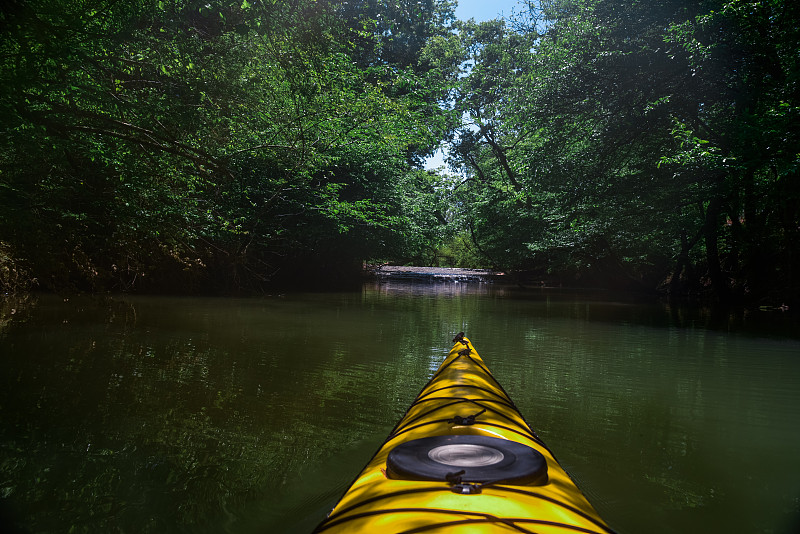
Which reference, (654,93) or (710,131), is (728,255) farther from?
(654,93)

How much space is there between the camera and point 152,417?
3400 mm

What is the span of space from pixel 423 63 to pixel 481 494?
2591cm

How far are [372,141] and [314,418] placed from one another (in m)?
12.3

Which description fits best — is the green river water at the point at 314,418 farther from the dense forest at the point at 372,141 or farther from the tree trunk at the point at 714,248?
the tree trunk at the point at 714,248

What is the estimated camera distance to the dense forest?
525cm

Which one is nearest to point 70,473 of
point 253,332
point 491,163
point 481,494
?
point 481,494

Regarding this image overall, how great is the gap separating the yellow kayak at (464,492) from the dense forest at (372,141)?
3.48 m

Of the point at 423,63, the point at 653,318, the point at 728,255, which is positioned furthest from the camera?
the point at 423,63

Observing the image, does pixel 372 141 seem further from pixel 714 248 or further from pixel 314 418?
pixel 314 418

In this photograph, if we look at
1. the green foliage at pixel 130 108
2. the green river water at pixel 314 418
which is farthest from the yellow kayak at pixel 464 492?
the green foliage at pixel 130 108

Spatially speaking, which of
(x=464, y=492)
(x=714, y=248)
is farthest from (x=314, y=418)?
(x=714, y=248)

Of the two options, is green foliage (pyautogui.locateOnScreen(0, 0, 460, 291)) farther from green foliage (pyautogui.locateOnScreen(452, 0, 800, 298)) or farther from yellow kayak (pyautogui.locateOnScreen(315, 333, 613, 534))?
green foliage (pyautogui.locateOnScreen(452, 0, 800, 298))

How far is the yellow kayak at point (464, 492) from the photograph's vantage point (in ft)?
4.49

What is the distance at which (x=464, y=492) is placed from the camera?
1.49 m
